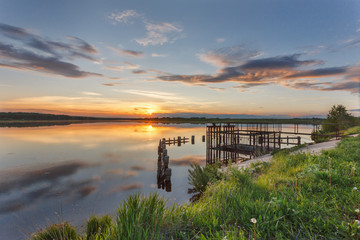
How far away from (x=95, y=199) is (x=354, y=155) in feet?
51.6

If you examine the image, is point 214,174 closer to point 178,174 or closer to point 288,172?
point 288,172

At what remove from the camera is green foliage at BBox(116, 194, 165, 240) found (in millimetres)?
2819

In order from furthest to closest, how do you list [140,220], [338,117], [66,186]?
[338,117] → [66,186] → [140,220]

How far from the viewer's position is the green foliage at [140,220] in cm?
282

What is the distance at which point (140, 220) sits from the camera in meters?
3.12

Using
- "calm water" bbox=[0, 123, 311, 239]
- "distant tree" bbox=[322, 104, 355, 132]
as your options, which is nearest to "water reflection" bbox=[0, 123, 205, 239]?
"calm water" bbox=[0, 123, 311, 239]

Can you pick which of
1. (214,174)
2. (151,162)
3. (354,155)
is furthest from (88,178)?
(354,155)

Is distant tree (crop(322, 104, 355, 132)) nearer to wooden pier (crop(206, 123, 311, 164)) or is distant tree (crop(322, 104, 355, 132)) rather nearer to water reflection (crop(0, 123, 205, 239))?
wooden pier (crop(206, 123, 311, 164))

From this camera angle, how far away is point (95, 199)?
12.8m

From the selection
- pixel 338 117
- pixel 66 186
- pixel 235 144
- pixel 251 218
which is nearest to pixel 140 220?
pixel 251 218

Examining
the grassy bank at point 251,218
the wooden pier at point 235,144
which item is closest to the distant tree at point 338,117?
the wooden pier at point 235,144

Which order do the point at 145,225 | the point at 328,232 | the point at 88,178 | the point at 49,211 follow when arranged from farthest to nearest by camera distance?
the point at 88,178 → the point at 49,211 → the point at 145,225 → the point at 328,232

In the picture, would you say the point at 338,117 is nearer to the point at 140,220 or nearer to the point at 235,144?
the point at 235,144

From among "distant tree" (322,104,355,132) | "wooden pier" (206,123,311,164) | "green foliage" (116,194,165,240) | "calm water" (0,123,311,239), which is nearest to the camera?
"green foliage" (116,194,165,240)
